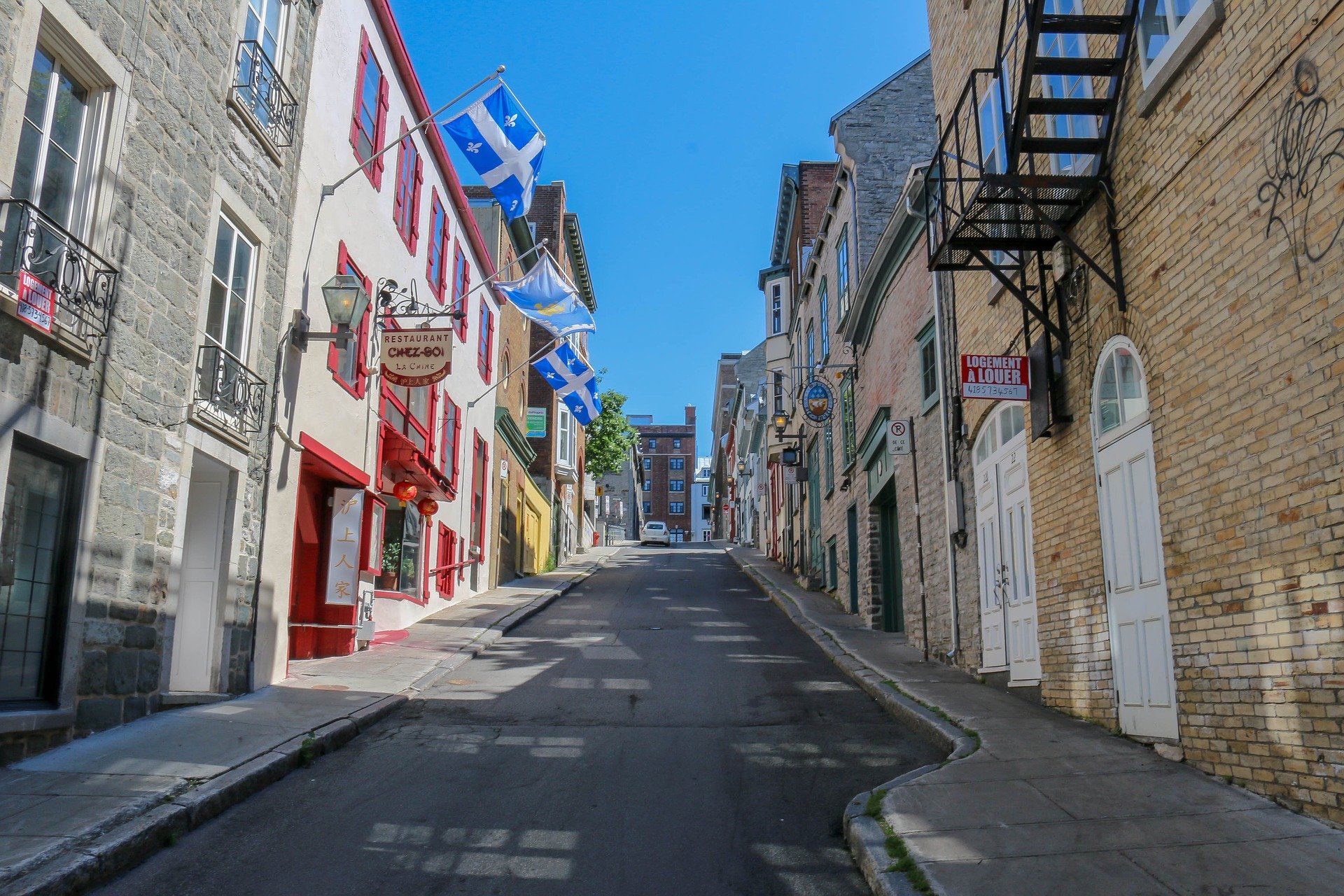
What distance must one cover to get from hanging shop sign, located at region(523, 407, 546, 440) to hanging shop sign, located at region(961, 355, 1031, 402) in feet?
97.8

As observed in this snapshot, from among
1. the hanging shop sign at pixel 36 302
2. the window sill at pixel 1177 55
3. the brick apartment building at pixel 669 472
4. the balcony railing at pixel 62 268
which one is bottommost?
the hanging shop sign at pixel 36 302

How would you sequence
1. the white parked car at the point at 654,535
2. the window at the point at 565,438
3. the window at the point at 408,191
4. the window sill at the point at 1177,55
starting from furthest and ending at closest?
the white parked car at the point at 654,535
the window at the point at 565,438
the window at the point at 408,191
the window sill at the point at 1177,55

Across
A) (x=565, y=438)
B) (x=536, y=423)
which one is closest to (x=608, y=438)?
(x=565, y=438)

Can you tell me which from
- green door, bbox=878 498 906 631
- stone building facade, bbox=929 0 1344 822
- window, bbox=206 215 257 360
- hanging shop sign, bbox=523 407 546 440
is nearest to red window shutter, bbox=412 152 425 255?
window, bbox=206 215 257 360

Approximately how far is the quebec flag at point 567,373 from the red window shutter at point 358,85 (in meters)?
9.99

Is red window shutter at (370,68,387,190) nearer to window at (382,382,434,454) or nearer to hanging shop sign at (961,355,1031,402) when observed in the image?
window at (382,382,434,454)

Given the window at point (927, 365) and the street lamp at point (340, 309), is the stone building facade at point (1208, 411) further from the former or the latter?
the street lamp at point (340, 309)

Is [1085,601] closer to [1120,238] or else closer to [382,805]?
[1120,238]

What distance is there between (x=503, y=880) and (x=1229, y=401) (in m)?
5.28

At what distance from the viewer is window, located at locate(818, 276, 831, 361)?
79.6 ft

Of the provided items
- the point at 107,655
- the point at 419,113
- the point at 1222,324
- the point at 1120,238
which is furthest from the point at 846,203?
the point at 107,655

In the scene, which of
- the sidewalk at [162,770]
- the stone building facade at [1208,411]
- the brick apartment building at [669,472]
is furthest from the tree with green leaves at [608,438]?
the brick apartment building at [669,472]

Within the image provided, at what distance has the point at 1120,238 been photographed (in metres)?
8.09

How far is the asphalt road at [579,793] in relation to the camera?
18.4 feet
